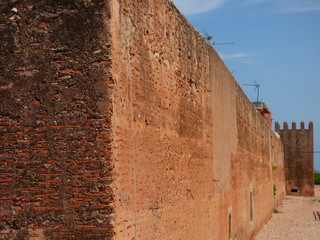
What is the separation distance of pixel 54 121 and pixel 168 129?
1971 millimetres

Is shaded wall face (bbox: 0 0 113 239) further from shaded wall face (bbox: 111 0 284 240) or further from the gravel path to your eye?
the gravel path

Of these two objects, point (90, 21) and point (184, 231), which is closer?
point (90, 21)

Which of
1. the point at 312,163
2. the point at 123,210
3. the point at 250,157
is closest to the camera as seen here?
the point at 123,210

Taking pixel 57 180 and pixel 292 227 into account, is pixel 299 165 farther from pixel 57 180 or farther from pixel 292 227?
pixel 57 180

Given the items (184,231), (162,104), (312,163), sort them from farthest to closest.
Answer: (312,163), (184,231), (162,104)

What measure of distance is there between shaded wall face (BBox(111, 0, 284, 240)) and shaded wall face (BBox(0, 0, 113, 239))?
0.16 meters

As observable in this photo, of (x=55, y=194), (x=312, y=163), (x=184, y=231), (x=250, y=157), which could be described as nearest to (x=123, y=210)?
(x=55, y=194)

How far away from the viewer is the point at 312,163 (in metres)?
37.9

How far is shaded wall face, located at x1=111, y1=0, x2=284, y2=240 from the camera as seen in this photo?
439cm

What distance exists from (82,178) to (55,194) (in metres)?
0.23

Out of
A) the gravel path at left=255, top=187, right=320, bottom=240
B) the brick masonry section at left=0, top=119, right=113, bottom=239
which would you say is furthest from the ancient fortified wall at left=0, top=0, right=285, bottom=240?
the gravel path at left=255, top=187, right=320, bottom=240

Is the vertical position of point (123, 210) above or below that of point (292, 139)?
below

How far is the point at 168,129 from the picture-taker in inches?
230

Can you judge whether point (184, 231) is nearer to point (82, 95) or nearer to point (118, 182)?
point (118, 182)
